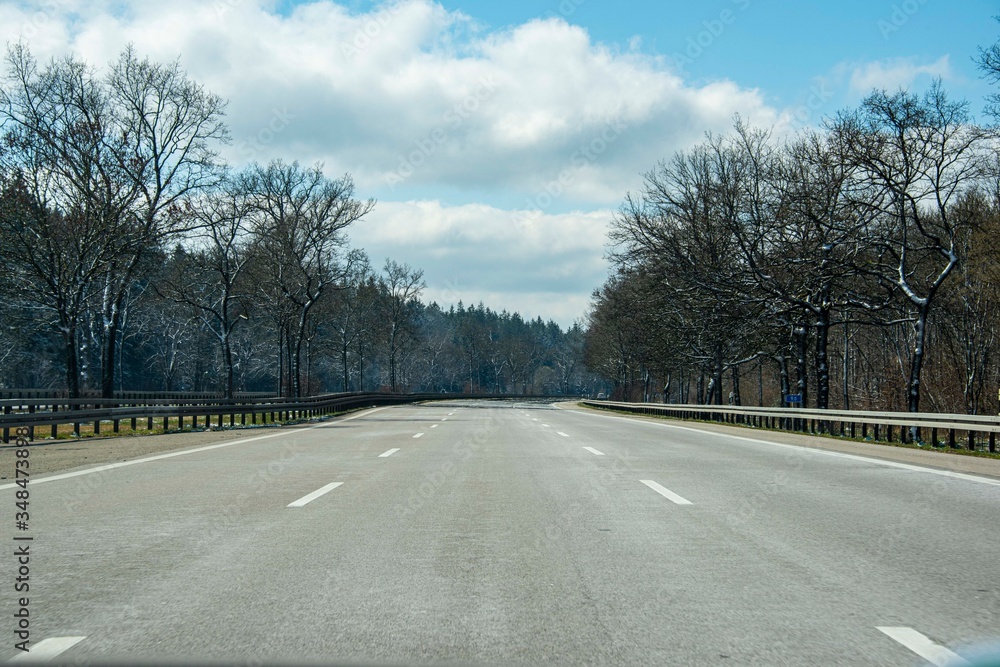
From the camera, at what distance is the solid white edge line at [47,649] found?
4.03 meters

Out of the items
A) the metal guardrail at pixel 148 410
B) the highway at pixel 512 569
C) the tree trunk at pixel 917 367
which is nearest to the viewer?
the highway at pixel 512 569

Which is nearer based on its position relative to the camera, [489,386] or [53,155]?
[53,155]

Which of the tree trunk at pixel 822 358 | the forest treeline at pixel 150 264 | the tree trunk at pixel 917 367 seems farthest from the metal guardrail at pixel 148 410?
the tree trunk at pixel 917 367

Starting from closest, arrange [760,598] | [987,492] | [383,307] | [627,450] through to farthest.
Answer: [760,598] < [987,492] < [627,450] < [383,307]

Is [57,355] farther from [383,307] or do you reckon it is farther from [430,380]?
[430,380]

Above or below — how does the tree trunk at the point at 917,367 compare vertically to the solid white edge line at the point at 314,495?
above

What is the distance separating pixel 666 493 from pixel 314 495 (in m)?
4.25

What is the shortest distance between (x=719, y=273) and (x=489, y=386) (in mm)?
121777

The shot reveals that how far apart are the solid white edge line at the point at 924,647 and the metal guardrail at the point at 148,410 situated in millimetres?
18167

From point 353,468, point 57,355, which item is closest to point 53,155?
point 353,468

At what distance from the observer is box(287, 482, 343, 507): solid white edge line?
916 centimetres

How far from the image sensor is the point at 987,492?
33.5 feet

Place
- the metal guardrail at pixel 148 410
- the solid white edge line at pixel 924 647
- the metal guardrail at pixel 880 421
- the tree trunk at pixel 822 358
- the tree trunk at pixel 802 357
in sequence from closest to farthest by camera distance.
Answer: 1. the solid white edge line at pixel 924 647
2. the metal guardrail at pixel 880 421
3. the metal guardrail at pixel 148 410
4. the tree trunk at pixel 822 358
5. the tree trunk at pixel 802 357

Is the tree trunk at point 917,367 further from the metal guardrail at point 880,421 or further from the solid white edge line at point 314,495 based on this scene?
the solid white edge line at point 314,495
